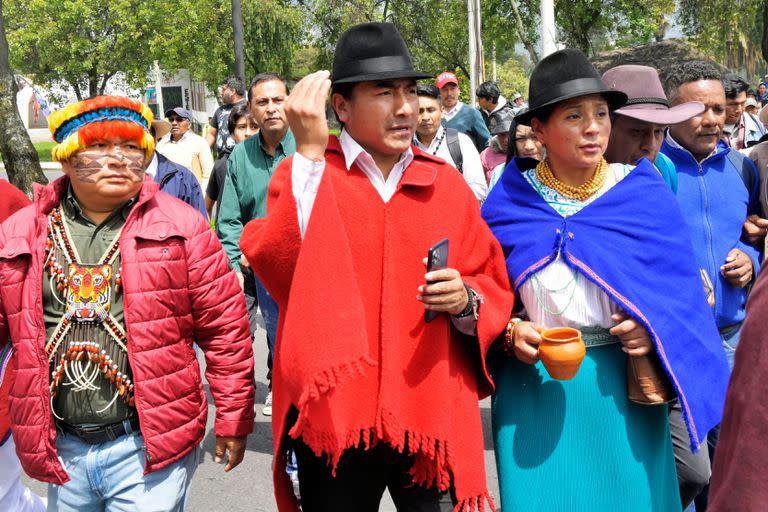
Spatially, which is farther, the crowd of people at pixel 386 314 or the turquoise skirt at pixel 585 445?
the turquoise skirt at pixel 585 445

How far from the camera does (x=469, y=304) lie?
2627mm

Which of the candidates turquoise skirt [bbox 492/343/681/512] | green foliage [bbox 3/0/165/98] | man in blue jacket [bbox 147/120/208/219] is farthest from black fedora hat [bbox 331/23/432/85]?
green foliage [bbox 3/0/165/98]

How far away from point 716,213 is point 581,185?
4.08 feet

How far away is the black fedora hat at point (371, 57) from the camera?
262cm

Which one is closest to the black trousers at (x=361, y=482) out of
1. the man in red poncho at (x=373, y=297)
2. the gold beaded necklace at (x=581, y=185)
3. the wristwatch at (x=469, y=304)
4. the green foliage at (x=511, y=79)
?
the man in red poncho at (x=373, y=297)

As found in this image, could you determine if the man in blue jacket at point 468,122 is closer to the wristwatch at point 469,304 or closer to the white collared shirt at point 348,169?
the white collared shirt at point 348,169

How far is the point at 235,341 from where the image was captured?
3072 millimetres

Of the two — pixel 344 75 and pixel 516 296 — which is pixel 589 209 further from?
pixel 344 75

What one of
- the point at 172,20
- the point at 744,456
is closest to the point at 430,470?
the point at 744,456

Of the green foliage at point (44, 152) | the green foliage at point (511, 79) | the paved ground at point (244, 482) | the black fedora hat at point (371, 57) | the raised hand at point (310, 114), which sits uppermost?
the black fedora hat at point (371, 57)

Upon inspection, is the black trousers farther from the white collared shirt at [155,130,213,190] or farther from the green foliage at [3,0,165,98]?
the green foliage at [3,0,165,98]

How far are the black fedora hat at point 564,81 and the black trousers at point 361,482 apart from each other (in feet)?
4.41

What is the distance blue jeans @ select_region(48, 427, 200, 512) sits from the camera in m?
2.84

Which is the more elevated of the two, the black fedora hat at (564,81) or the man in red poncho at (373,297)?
the black fedora hat at (564,81)
